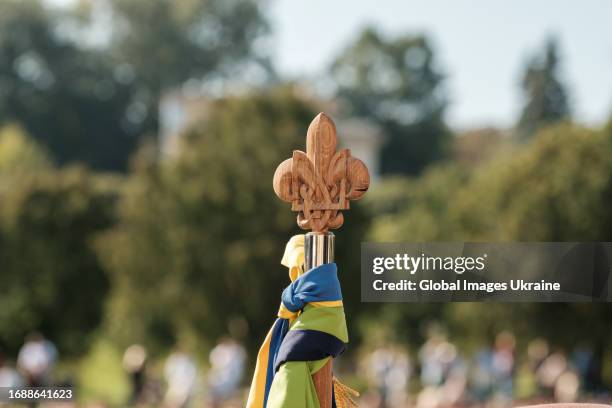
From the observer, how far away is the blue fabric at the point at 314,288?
429 centimetres

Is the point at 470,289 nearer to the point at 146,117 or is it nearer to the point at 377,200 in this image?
the point at 377,200

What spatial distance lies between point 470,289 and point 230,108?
26440mm

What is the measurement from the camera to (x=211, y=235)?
28750 mm

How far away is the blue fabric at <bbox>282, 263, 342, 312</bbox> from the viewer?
429 cm

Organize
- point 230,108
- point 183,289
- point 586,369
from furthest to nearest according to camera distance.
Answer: point 230,108 → point 183,289 → point 586,369

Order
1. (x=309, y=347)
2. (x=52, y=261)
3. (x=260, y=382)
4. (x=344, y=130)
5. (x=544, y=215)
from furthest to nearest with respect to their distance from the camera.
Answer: (x=344, y=130) < (x=52, y=261) < (x=544, y=215) < (x=260, y=382) < (x=309, y=347)

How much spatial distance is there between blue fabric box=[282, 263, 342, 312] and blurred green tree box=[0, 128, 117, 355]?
28.1 m

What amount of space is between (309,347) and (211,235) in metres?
24.6

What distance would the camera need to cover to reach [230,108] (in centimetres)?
3133

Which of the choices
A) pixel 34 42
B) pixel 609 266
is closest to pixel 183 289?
pixel 609 266

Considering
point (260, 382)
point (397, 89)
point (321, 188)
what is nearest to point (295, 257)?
point (321, 188)

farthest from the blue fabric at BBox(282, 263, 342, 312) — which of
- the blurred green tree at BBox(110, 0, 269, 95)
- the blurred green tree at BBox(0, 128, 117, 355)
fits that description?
the blurred green tree at BBox(110, 0, 269, 95)

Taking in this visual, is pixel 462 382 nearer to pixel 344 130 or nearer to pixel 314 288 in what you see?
pixel 314 288

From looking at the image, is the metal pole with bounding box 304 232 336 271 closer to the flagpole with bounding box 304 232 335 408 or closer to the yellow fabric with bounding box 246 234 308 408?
the flagpole with bounding box 304 232 335 408
